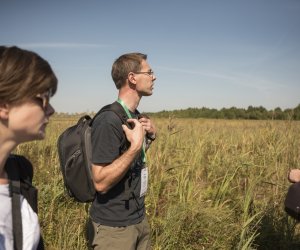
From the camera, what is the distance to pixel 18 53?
1.08 m

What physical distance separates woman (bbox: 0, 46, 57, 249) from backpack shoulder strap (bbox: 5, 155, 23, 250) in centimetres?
1

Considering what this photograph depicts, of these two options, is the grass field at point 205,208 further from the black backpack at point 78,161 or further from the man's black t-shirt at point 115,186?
the black backpack at point 78,161

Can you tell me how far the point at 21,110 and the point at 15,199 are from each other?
300 mm

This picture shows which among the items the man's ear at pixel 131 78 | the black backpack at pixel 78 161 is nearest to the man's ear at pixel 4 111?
the black backpack at pixel 78 161

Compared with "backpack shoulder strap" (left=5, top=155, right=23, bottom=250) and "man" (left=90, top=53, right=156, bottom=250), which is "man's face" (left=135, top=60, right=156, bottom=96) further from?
"backpack shoulder strap" (left=5, top=155, right=23, bottom=250)

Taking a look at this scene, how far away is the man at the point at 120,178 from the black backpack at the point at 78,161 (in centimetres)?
4

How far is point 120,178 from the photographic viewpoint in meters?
1.81

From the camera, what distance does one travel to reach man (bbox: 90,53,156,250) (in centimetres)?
179

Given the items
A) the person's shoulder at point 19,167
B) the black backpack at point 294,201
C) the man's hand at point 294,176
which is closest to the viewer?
the person's shoulder at point 19,167

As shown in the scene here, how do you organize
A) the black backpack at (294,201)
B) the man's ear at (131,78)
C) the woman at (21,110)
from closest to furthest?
1. the woman at (21,110)
2. the black backpack at (294,201)
3. the man's ear at (131,78)

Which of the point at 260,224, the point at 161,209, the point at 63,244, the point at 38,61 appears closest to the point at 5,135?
the point at 38,61

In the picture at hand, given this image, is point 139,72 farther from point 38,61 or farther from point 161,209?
point 161,209

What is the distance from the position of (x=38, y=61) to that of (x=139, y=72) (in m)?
1.14

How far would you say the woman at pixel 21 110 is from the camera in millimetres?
1054
